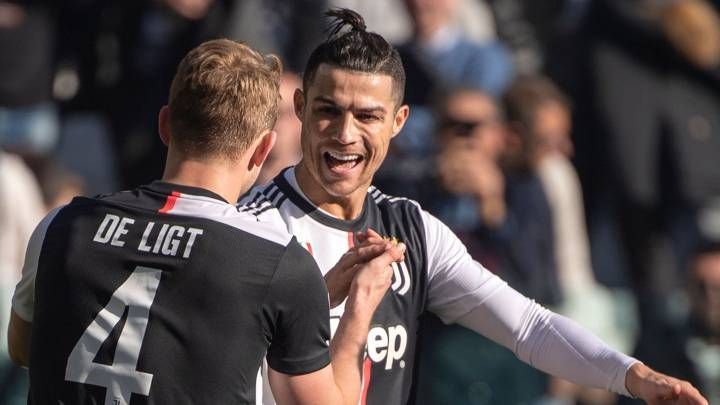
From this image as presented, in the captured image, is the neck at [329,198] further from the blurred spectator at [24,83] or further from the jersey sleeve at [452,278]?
the blurred spectator at [24,83]

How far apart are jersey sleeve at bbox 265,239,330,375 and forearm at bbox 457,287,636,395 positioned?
1080mm

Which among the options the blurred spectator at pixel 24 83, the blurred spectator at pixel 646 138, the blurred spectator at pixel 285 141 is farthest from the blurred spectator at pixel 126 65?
the blurred spectator at pixel 646 138

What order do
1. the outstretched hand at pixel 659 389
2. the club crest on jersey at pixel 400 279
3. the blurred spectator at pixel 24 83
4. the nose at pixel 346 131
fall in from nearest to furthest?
1. the outstretched hand at pixel 659 389
2. the nose at pixel 346 131
3. the club crest on jersey at pixel 400 279
4. the blurred spectator at pixel 24 83

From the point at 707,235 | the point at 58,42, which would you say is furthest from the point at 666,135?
the point at 58,42

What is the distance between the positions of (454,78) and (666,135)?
5.07 feet

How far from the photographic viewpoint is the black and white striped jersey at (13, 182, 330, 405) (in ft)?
10.7

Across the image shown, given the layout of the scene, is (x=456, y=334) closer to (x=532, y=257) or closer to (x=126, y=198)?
(x=532, y=257)

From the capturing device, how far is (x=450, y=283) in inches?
172

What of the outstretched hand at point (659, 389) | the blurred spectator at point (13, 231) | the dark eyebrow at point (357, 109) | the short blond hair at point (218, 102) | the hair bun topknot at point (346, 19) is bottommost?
the blurred spectator at point (13, 231)

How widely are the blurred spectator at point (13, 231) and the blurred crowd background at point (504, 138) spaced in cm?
1

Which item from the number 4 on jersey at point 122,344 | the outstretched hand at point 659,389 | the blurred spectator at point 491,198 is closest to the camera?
the number 4 on jersey at point 122,344

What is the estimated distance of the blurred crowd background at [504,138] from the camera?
311 inches

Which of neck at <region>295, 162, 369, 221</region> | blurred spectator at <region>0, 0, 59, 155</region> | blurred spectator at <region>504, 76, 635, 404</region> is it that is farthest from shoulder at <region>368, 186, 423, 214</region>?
blurred spectator at <region>0, 0, 59, 155</region>

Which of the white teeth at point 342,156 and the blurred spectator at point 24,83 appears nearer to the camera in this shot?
the white teeth at point 342,156
